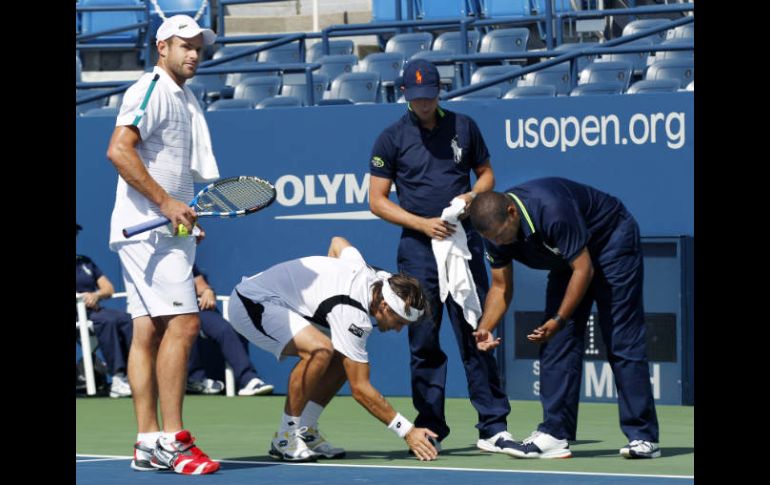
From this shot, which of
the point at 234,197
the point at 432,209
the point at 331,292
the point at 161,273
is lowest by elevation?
the point at 331,292

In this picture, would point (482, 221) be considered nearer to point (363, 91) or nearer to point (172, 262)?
point (172, 262)

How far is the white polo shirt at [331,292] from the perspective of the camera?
285 inches

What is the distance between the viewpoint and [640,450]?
7.32 meters

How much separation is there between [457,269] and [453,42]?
7639mm

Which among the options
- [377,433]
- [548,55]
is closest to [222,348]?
[377,433]

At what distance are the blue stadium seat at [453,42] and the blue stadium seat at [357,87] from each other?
150cm

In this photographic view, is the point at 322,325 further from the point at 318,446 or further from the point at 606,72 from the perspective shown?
the point at 606,72

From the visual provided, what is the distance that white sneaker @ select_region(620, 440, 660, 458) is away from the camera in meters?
7.32

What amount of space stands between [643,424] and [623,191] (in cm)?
346
